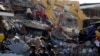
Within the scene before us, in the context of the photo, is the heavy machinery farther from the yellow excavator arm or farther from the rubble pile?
the rubble pile

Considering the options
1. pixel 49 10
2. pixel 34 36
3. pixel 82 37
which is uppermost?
pixel 49 10

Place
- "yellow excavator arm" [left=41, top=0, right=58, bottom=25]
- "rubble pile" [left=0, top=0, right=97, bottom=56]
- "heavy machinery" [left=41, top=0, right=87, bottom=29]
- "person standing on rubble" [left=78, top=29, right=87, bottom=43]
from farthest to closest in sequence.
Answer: "heavy machinery" [left=41, top=0, right=87, bottom=29] → "yellow excavator arm" [left=41, top=0, right=58, bottom=25] → "person standing on rubble" [left=78, top=29, right=87, bottom=43] → "rubble pile" [left=0, top=0, right=97, bottom=56]

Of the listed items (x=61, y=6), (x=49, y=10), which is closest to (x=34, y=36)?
(x=49, y=10)

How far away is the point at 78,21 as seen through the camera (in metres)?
24.1

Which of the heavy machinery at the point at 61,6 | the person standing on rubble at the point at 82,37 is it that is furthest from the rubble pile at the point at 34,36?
A: the heavy machinery at the point at 61,6

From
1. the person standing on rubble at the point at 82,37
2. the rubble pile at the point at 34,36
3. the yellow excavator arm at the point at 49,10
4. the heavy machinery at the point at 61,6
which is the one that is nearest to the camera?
the rubble pile at the point at 34,36

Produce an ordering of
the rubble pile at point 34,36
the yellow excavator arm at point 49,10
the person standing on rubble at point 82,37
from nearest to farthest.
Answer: the rubble pile at point 34,36 → the person standing on rubble at point 82,37 → the yellow excavator arm at point 49,10

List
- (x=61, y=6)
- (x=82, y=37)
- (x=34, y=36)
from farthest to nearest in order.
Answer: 1. (x=61, y=6)
2. (x=34, y=36)
3. (x=82, y=37)

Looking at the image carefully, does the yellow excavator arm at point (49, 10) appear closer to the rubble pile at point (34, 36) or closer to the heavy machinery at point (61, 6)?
the heavy machinery at point (61, 6)

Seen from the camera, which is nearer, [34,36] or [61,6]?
[34,36]

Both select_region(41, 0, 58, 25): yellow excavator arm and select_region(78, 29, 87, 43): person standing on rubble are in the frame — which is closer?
select_region(78, 29, 87, 43): person standing on rubble

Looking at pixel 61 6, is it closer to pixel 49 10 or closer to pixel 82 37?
pixel 49 10

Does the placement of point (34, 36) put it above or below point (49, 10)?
→ below

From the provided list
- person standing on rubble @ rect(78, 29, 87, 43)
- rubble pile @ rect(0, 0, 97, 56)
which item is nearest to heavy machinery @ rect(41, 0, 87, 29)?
rubble pile @ rect(0, 0, 97, 56)
